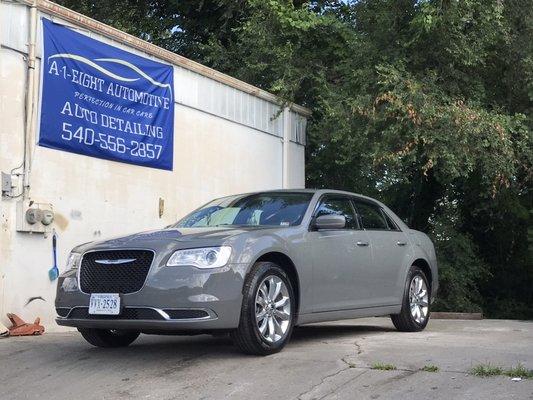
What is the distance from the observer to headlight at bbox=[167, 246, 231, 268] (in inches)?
236

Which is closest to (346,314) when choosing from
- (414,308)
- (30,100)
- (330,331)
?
(330,331)

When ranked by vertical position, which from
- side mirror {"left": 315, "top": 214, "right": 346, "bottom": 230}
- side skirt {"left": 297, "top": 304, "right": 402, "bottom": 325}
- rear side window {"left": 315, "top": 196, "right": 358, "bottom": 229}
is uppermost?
rear side window {"left": 315, "top": 196, "right": 358, "bottom": 229}

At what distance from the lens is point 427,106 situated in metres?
12.3

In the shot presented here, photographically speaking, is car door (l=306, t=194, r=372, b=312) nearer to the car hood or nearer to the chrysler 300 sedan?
the chrysler 300 sedan

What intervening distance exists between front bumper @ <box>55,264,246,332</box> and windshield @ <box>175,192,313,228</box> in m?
1.27

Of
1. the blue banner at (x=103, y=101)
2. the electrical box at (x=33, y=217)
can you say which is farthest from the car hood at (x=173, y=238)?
the blue banner at (x=103, y=101)

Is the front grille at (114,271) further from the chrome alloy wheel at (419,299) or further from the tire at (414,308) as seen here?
the chrome alloy wheel at (419,299)

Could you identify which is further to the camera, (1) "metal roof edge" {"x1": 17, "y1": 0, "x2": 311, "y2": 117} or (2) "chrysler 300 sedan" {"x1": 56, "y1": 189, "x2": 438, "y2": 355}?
(1) "metal roof edge" {"x1": 17, "y1": 0, "x2": 311, "y2": 117}

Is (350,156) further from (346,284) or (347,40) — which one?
(346,284)

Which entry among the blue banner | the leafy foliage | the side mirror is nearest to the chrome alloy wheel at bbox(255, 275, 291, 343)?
the side mirror

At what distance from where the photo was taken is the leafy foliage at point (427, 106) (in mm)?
12523

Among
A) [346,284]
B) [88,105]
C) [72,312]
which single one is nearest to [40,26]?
[88,105]

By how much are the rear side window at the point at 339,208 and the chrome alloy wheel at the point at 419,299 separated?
126 centimetres

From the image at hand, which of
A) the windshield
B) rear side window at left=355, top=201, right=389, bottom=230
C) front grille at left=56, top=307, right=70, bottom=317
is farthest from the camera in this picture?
rear side window at left=355, top=201, right=389, bottom=230
